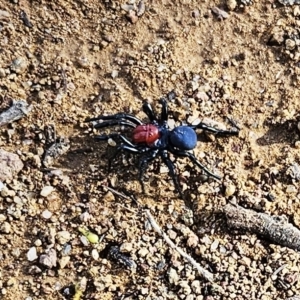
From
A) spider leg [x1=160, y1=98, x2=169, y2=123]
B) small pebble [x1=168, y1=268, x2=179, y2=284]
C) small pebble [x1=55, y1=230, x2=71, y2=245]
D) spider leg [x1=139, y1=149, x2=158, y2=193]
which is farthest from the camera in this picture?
spider leg [x1=160, y1=98, x2=169, y2=123]

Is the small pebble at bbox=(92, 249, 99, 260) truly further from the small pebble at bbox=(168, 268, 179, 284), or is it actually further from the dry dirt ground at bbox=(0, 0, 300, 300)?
the small pebble at bbox=(168, 268, 179, 284)

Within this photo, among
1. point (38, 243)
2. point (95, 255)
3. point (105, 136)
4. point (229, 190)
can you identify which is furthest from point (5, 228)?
point (229, 190)

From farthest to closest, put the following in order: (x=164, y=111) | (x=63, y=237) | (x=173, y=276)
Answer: (x=164, y=111) → (x=63, y=237) → (x=173, y=276)

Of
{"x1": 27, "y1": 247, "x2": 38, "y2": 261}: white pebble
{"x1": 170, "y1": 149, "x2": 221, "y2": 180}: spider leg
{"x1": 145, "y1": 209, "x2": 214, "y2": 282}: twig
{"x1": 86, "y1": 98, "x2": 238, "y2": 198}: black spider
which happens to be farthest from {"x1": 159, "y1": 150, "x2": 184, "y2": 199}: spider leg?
{"x1": 27, "y1": 247, "x2": 38, "y2": 261}: white pebble

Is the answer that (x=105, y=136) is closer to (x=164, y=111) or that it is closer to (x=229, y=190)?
(x=164, y=111)

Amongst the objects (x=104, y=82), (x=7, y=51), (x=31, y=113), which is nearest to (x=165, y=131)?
(x=104, y=82)

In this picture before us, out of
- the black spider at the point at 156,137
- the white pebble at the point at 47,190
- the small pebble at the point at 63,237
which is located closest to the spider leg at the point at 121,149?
the black spider at the point at 156,137
